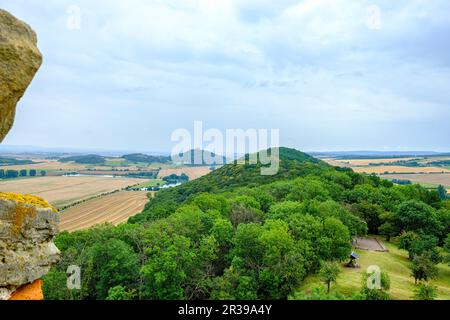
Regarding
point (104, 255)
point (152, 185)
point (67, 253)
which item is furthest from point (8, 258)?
point (152, 185)

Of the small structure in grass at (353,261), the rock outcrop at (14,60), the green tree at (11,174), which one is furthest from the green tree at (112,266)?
the green tree at (11,174)

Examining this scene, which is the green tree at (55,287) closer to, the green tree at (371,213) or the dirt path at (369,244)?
the dirt path at (369,244)

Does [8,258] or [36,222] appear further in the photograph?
[36,222]

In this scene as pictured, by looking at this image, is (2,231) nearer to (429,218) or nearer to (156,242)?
(156,242)

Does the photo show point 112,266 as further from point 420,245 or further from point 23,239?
point 420,245

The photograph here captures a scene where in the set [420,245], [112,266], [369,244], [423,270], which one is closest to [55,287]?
[112,266]
